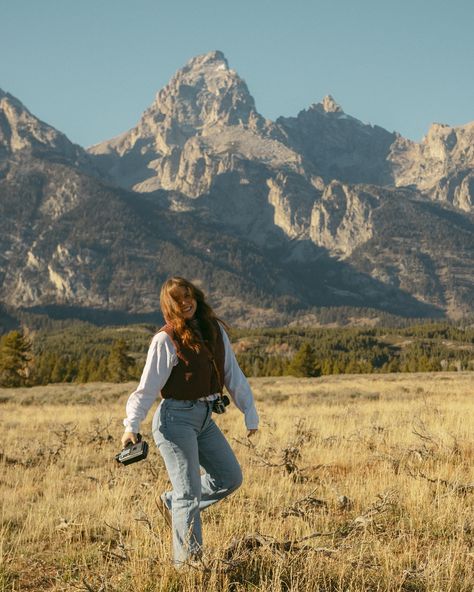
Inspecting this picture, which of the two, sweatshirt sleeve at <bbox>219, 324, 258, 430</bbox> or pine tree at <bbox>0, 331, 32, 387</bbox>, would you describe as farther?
pine tree at <bbox>0, 331, 32, 387</bbox>

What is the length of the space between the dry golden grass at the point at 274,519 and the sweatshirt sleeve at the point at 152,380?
3.48ft

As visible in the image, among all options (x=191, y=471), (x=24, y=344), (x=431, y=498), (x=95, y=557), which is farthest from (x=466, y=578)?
(x=24, y=344)

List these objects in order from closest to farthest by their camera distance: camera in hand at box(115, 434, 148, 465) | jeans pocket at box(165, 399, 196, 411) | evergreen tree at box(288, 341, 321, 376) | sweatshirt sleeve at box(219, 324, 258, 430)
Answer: camera in hand at box(115, 434, 148, 465) → jeans pocket at box(165, 399, 196, 411) → sweatshirt sleeve at box(219, 324, 258, 430) → evergreen tree at box(288, 341, 321, 376)

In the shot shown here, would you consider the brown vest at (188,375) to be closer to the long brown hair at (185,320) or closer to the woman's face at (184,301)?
the long brown hair at (185,320)

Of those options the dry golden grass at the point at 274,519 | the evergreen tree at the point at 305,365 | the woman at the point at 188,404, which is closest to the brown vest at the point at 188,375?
the woman at the point at 188,404

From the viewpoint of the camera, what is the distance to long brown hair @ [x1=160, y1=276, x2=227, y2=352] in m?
5.89

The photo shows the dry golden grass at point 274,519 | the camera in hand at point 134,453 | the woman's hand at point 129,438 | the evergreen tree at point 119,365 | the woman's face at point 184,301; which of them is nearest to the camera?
the dry golden grass at point 274,519

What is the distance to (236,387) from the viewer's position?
6.27 metres

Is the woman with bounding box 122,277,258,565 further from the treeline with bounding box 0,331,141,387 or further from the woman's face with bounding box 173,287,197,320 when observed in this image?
the treeline with bounding box 0,331,141,387

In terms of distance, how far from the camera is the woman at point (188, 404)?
18.6 ft

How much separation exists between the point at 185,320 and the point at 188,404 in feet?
2.48

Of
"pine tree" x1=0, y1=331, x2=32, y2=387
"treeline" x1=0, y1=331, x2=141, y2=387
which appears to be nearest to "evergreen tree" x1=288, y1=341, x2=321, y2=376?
"treeline" x1=0, y1=331, x2=141, y2=387

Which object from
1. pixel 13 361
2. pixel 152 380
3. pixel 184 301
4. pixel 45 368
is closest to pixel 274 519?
pixel 152 380

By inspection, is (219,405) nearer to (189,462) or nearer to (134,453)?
(189,462)
